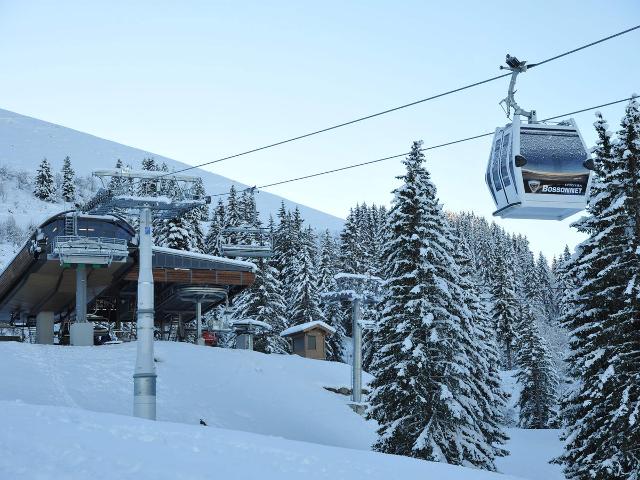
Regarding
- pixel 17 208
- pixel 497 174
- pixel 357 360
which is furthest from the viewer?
pixel 17 208

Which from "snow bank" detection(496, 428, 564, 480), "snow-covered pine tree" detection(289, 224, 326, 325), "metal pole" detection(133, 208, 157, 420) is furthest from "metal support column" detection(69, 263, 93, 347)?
"snow-covered pine tree" detection(289, 224, 326, 325)

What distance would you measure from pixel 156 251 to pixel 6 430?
36366mm

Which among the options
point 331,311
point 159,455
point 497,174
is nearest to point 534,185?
point 497,174

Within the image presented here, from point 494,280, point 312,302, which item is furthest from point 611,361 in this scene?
point 494,280

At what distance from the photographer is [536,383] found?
61844 mm

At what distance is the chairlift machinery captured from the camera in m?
14.7

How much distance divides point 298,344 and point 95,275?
18.3m

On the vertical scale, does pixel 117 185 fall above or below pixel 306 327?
above

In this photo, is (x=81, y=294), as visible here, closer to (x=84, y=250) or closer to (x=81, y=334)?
(x=81, y=334)

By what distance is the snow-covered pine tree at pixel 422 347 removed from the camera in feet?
93.7

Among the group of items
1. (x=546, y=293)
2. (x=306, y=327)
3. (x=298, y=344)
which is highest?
(x=546, y=293)

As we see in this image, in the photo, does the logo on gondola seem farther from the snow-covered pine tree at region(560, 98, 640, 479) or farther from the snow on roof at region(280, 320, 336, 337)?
the snow on roof at region(280, 320, 336, 337)

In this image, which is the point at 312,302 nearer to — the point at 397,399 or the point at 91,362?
the point at 91,362

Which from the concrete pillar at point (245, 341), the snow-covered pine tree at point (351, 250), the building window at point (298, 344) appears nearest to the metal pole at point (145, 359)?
the concrete pillar at point (245, 341)
